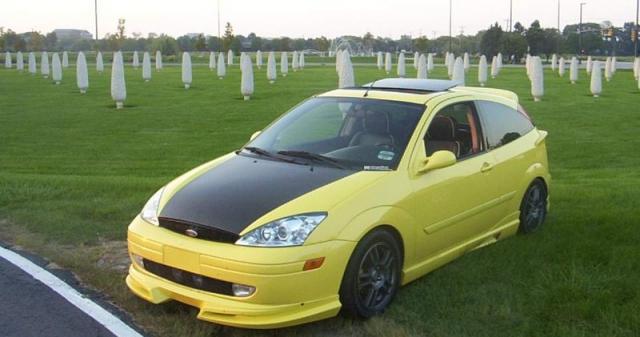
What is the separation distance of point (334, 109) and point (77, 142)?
9.89m

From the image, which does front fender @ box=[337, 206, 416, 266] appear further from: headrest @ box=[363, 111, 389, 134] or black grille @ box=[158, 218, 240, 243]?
headrest @ box=[363, 111, 389, 134]

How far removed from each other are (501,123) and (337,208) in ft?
8.53

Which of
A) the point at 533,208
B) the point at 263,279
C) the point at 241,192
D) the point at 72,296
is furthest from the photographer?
the point at 533,208

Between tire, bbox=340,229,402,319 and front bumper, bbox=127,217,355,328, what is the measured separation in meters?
0.10

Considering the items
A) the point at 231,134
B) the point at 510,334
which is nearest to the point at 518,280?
the point at 510,334

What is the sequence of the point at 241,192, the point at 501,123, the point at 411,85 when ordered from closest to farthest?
the point at 241,192 < the point at 411,85 < the point at 501,123

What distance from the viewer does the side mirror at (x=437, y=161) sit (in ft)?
16.8

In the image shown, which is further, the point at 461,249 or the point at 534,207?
the point at 534,207

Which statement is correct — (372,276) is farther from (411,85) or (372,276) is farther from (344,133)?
(411,85)

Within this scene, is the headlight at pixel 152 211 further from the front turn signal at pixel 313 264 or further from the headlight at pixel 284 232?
the front turn signal at pixel 313 264

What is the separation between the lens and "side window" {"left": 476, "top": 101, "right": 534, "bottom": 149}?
622 cm

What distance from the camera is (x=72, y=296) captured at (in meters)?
5.05

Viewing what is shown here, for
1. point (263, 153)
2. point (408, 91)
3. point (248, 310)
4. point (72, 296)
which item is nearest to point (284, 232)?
point (248, 310)

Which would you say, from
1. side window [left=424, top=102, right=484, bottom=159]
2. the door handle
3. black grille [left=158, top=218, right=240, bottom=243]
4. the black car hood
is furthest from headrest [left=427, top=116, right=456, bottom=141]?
black grille [left=158, top=218, right=240, bottom=243]
